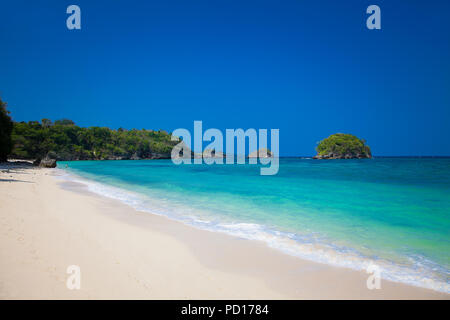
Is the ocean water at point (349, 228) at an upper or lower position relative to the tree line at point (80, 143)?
lower

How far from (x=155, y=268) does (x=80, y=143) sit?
12752 cm

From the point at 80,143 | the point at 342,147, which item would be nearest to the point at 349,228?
the point at 80,143

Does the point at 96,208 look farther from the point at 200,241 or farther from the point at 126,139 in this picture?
the point at 126,139

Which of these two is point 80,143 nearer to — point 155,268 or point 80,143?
point 80,143

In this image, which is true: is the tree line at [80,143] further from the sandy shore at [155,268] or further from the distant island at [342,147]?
the distant island at [342,147]

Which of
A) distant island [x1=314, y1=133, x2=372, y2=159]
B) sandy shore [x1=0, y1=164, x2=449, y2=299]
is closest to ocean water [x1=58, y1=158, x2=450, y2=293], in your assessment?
sandy shore [x1=0, y1=164, x2=449, y2=299]

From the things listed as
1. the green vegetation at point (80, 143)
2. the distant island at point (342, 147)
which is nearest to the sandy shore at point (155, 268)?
the green vegetation at point (80, 143)

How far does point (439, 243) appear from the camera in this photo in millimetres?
6660

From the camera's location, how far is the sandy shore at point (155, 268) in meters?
3.41

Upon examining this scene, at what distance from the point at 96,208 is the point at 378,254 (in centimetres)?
967

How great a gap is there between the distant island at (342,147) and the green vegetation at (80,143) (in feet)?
314

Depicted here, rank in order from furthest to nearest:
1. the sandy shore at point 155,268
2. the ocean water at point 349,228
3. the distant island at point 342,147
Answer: the distant island at point 342,147 → the ocean water at point 349,228 → the sandy shore at point 155,268

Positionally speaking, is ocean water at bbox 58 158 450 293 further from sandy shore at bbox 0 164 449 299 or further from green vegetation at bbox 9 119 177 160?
green vegetation at bbox 9 119 177 160
